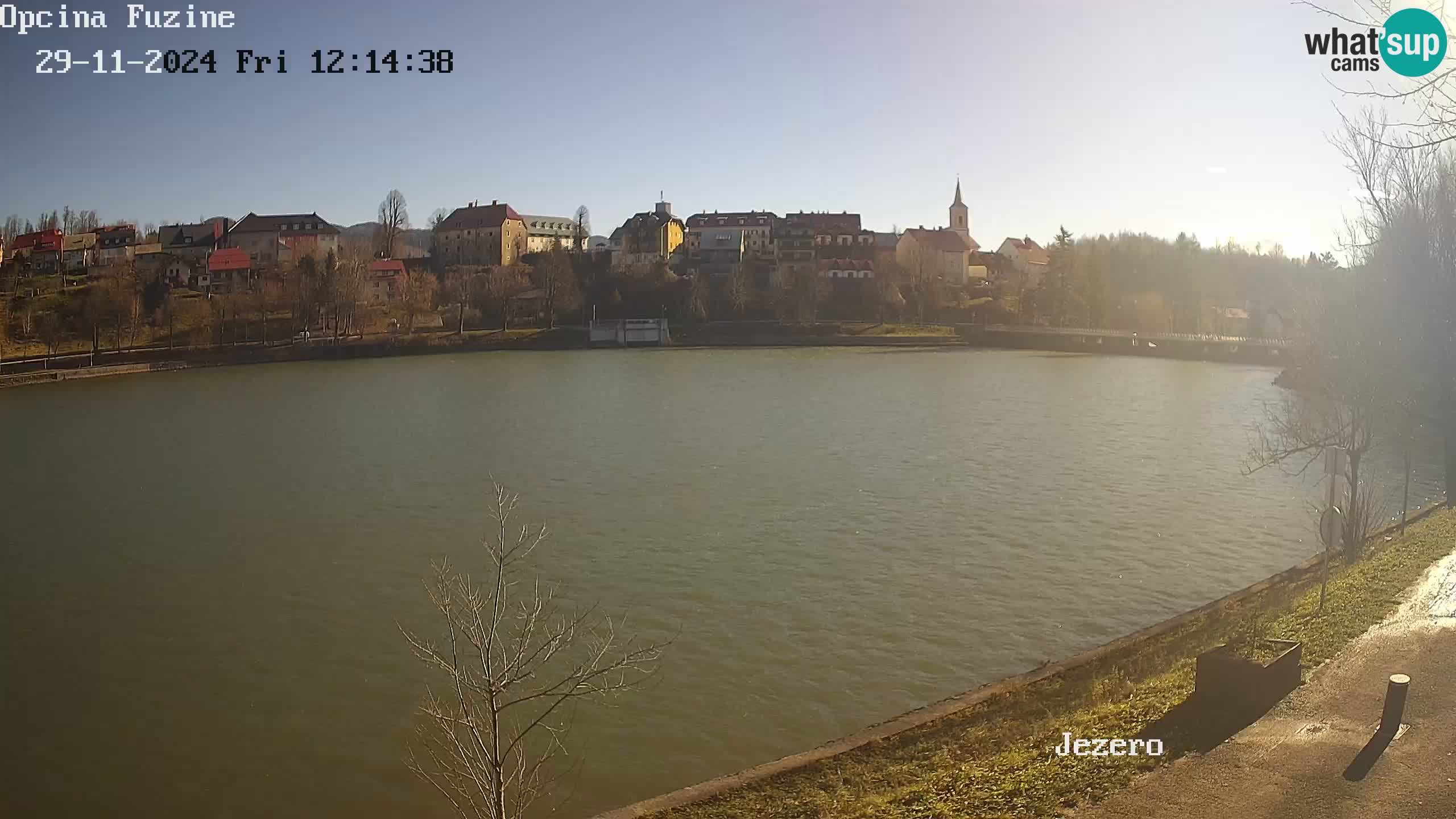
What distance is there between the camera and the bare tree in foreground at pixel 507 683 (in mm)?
6988

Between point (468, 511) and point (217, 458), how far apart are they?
35.8 feet

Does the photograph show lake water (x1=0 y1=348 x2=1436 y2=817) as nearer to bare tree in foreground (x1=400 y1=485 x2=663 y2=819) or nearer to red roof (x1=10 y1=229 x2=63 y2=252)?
bare tree in foreground (x1=400 y1=485 x2=663 y2=819)

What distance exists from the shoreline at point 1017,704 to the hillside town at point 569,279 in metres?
58.6

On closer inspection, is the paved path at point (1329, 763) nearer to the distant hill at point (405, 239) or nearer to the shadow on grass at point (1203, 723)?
the shadow on grass at point (1203, 723)

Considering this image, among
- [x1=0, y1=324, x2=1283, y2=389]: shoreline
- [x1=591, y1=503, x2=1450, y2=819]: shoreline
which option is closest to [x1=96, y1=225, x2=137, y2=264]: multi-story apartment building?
[x1=0, y1=324, x2=1283, y2=389]: shoreline

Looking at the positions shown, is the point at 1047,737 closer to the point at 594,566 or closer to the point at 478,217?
the point at 594,566

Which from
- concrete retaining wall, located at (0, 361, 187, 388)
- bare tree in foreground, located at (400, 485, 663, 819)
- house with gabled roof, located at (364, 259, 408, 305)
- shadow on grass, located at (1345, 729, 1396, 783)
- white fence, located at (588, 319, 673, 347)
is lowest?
bare tree in foreground, located at (400, 485, 663, 819)

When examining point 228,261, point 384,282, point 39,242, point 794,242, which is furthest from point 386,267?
point 794,242

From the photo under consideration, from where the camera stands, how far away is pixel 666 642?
37.6ft

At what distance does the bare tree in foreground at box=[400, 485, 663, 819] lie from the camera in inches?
275

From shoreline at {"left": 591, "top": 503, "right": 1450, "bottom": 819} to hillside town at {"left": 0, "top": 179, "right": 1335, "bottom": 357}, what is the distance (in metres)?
58.6

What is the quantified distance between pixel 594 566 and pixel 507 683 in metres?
8.24

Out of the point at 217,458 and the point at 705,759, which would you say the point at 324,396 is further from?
the point at 705,759

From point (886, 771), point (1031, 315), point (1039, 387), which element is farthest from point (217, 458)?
point (1031, 315)
